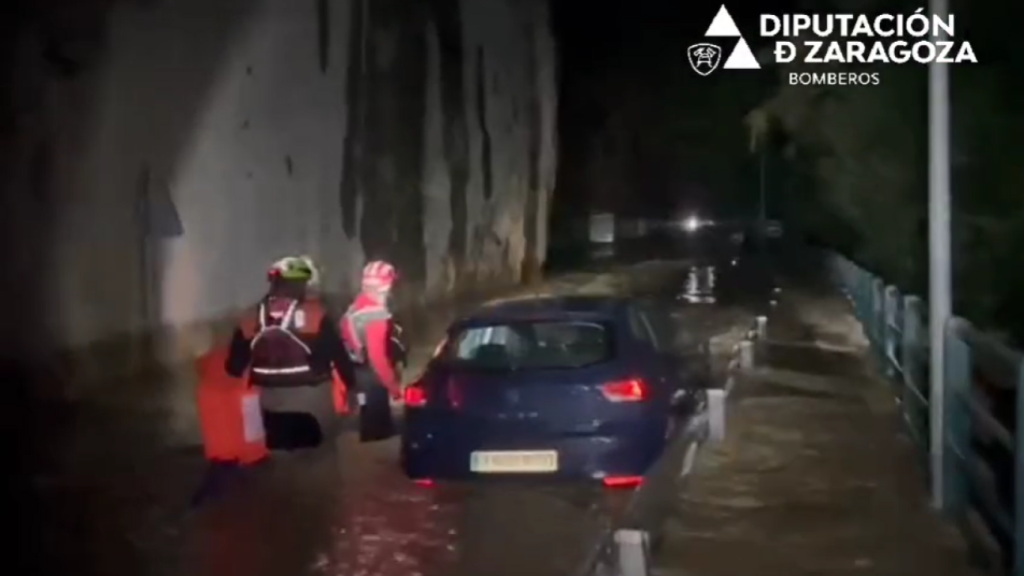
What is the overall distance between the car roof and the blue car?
1cm

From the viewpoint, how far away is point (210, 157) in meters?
20.2

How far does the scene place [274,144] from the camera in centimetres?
2244

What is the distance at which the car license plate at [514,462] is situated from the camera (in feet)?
34.2

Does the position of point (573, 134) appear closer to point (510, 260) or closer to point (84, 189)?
point (510, 260)

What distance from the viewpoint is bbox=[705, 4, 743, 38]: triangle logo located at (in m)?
24.4

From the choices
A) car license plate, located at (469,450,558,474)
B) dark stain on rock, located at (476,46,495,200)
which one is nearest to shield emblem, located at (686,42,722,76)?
dark stain on rock, located at (476,46,495,200)

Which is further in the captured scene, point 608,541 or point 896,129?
point 896,129

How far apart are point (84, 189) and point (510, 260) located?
75.0 ft

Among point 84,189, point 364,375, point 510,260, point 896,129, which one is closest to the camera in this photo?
point 364,375

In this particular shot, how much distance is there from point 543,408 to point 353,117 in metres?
15.7

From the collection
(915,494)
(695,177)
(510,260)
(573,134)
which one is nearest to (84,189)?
(915,494)

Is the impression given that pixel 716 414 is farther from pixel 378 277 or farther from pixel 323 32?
pixel 323 32

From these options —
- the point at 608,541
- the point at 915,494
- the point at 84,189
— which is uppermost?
the point at 84,189

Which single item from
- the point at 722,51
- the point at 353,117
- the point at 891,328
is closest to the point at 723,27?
the point at 722,51
